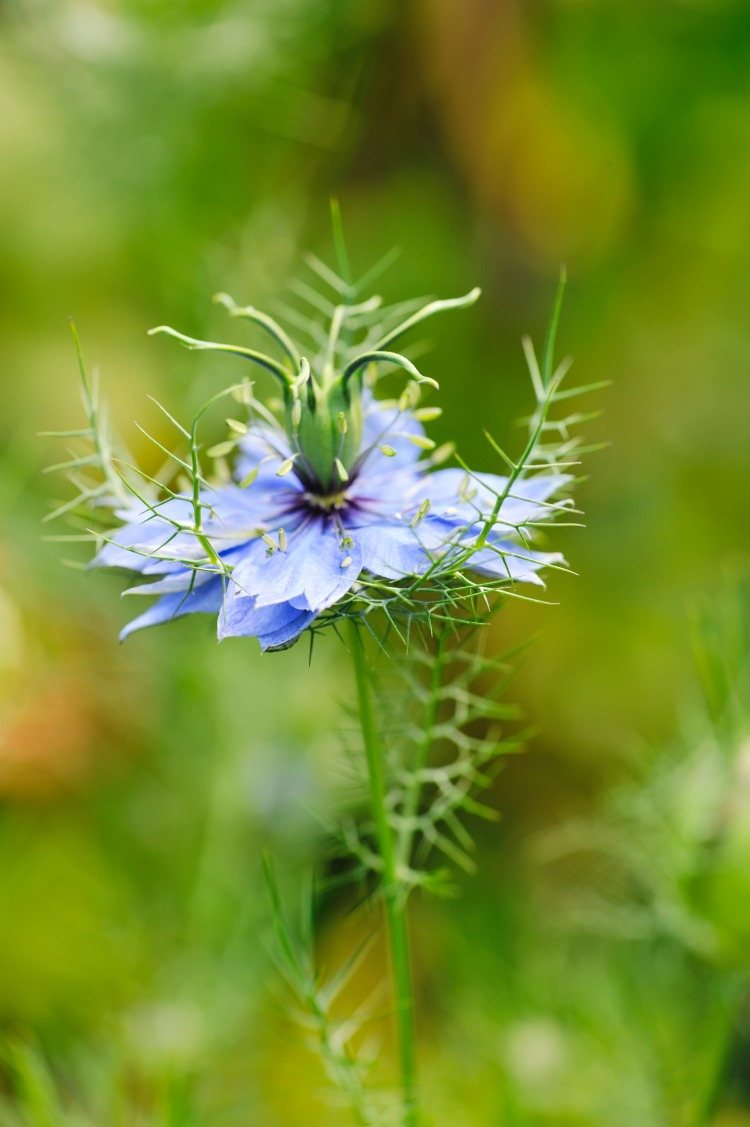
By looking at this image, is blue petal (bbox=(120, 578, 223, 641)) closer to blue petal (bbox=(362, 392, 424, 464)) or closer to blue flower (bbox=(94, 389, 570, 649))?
blue flower (bbox=(94, 389, 570, 649))

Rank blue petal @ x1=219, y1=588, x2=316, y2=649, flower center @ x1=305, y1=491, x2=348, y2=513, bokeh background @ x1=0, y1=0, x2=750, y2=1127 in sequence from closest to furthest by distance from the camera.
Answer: blue petal @ x1=219, y1=588, x2=316, y2=649, flower center @ x1=305, y1=491, x2=348, y2=513, bokeh background @ x1=0, y1=0, x2=750, y2=1127

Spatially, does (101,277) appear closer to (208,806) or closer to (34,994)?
(208,806)

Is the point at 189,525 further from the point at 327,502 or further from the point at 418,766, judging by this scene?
the point at 418,766

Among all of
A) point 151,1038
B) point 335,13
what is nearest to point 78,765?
point 151,1038

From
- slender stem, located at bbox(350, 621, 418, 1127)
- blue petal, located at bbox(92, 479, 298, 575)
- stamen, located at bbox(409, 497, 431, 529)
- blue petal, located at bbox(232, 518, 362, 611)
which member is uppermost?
blue petal, located at bbox(92, 479, 298, 575)

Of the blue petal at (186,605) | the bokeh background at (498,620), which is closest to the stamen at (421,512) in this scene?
the blue petal at (186,605)

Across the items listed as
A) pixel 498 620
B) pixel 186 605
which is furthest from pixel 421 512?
pixel 498 620

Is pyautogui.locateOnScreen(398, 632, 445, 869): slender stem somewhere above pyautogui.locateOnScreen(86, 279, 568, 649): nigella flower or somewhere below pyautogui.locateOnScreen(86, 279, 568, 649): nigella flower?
below

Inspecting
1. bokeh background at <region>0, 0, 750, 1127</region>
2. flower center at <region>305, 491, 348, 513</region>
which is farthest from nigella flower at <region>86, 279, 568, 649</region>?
bokeh background at <region>0, 0, 750, 1127</region>
